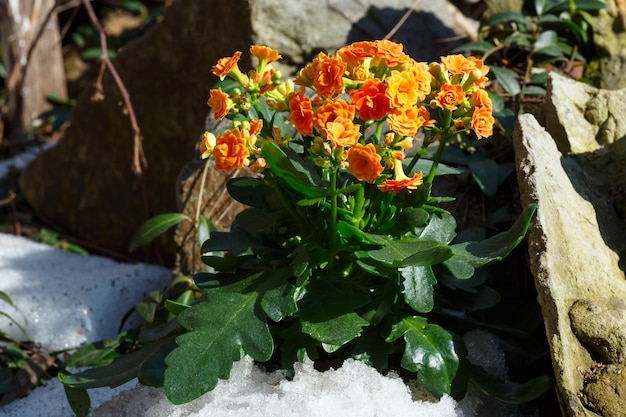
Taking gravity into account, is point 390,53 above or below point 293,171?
above

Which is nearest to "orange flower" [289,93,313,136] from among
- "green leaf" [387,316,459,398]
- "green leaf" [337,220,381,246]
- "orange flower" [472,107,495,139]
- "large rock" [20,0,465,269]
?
"green leaf" [337,220,381,246]

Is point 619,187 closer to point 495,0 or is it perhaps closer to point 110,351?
point 495,0

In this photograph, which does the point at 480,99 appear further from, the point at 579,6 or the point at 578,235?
the point at 579,6

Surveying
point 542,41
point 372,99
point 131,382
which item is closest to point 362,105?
point 372,99

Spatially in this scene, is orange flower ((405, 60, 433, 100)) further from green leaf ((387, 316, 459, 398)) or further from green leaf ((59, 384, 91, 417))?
green leaf ((59, 384, 91, 417))

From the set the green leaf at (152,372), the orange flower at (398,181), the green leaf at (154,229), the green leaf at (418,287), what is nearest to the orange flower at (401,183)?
the orange flower at (398,181)

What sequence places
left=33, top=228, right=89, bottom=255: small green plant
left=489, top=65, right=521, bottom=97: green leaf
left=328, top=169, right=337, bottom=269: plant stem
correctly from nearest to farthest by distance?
1. left=328, top=169, right=337, bottom=269: plant stem
2. left=489, top=65, right=521, bottom=97: green leaf
3. left=33, top=228, right=89, bottom=255: small green plant
